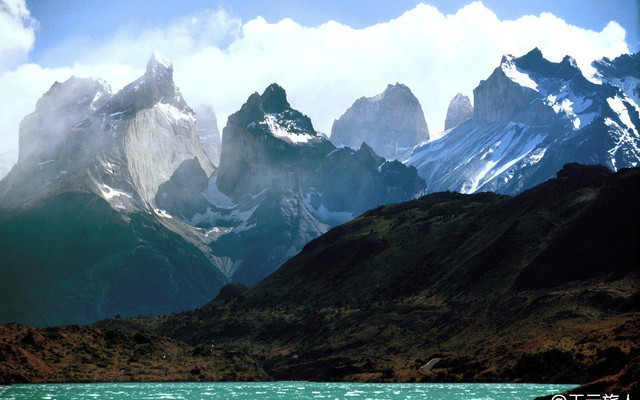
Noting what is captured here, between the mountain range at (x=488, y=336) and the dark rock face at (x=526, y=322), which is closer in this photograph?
the dark rock face at (x=526, y=322)

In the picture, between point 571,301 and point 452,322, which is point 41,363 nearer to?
point 452,322

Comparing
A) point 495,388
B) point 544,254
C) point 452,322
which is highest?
point 544,254

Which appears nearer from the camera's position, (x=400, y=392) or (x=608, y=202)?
(x=400, y=392)

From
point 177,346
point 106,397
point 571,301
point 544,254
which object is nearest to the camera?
point 106,397

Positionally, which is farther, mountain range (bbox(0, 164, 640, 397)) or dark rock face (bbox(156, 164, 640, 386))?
mountain range (bbox(0, 164, 640, 397))

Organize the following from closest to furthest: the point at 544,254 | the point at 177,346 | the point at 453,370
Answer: the point at 453,370, the point at 177,346, the point at 544,254

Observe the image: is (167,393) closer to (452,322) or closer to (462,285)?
(452,322)

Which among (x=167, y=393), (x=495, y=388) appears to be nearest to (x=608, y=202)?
(x=495, y=388)

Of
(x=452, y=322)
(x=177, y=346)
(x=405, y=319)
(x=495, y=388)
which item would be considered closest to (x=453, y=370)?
(x=495, y=388)

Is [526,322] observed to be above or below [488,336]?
above

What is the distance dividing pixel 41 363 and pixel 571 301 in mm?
101965

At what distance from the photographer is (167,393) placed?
4247 inches

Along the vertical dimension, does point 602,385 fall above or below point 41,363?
below

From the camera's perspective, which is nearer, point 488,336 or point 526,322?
point 526,322
